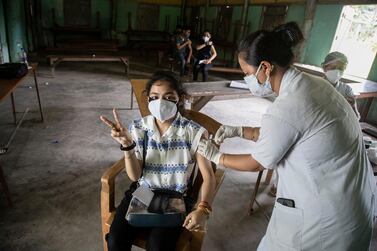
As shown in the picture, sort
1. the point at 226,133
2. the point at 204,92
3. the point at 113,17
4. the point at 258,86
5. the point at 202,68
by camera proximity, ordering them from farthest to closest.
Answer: the point at 113,17 → the point at 202,68 → the point at 204,92 → the point at 226,133 → the point at 258,86

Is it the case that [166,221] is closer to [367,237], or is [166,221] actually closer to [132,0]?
[367,237]

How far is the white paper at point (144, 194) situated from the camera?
1.55m

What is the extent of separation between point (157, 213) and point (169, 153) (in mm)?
370

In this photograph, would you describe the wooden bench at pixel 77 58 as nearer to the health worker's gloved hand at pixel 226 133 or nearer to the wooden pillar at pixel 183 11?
the wooden pillar at pixel 183 11

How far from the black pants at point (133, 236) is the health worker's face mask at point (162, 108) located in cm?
65

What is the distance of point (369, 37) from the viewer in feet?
17.0

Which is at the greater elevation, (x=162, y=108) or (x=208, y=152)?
(x=162, y=108)

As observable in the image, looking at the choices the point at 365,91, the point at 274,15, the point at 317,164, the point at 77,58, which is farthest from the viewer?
the point at 274,15

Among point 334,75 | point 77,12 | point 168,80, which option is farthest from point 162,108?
point 77,12

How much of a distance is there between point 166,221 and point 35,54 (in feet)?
31.9

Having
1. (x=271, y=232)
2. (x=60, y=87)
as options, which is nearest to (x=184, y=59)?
(x=60, y=87)

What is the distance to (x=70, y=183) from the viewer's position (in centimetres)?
280

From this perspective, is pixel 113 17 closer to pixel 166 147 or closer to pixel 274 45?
pixel 166 147

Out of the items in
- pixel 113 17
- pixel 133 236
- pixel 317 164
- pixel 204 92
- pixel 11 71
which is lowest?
pixel 133 236
